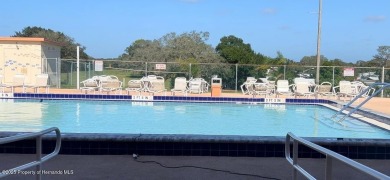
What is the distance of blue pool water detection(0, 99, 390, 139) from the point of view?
8.42 m

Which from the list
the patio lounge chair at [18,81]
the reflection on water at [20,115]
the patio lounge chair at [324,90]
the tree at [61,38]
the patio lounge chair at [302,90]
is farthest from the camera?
the tree at [61,38]

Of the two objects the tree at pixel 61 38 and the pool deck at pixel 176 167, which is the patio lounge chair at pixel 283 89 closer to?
the pool deck at pixel 176 167

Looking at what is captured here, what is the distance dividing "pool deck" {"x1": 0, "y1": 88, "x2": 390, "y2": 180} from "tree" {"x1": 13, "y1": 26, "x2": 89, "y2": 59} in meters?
28.7

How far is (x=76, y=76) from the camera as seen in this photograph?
1933 cm

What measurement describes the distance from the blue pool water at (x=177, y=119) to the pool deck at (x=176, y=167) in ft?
10.4

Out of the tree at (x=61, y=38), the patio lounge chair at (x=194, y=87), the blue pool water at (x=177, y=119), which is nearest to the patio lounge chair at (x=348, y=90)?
the blue pool water at (x=177, y=119)

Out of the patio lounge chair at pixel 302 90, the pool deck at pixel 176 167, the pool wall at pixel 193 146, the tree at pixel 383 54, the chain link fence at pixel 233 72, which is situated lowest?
the pool deck at pixel 176 167

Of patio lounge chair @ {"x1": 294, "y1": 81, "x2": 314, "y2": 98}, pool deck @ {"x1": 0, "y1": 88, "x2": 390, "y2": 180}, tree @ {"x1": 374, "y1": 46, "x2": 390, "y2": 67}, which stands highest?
tree @ {"x1": 374, "y1": 46, "x2": 390, "y2": 67}

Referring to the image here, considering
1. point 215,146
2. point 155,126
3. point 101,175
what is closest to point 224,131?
point 155,126

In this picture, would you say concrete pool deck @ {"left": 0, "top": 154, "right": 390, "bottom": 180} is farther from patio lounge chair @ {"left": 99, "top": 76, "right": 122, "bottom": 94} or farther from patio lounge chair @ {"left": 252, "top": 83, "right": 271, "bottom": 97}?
patio lounge chair @ {"left": 99, "top": 76, "right": 122, "bottom": 94}

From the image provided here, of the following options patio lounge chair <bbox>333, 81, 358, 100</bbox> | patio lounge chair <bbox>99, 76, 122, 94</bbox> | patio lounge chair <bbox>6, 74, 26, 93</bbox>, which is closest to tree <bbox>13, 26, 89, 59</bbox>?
patio lounge chair <bbox>6, 74, 26, 93</bbox>

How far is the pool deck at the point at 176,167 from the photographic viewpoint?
13.7 feet

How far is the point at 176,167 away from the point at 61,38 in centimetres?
3618

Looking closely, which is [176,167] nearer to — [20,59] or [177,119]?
[177,119]
